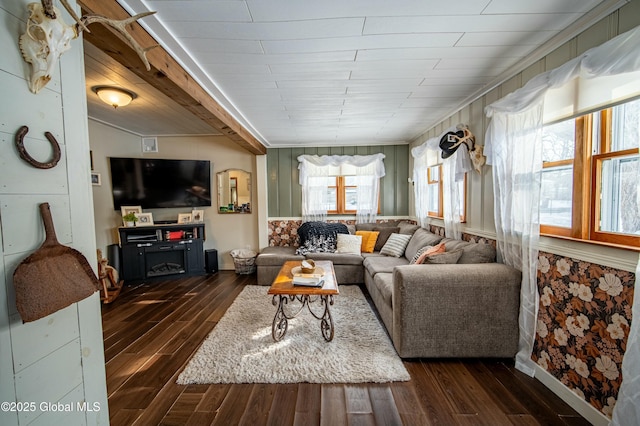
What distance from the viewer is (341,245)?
4086 millimetres

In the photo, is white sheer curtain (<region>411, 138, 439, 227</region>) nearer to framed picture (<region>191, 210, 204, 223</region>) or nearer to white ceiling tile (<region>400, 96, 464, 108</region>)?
white ceiling tile (<region>400, 96, 464, 108</region>)

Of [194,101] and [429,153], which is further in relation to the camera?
[429,153]

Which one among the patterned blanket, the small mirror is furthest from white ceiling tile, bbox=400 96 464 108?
the small mirror

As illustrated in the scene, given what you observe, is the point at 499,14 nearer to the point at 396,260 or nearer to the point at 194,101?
the point at 194,101

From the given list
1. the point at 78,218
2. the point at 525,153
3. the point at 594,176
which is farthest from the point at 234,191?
the point at 594,176

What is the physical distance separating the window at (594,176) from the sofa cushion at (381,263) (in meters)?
1.63

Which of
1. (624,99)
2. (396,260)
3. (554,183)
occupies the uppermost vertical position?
(624,99)

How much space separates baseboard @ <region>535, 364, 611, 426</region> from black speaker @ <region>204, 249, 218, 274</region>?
4414 mm

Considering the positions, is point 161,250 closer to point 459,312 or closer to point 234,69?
point 234,69

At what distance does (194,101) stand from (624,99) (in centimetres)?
287

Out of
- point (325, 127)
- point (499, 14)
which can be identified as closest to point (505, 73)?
point (499, 14)

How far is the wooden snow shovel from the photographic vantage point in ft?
2.62

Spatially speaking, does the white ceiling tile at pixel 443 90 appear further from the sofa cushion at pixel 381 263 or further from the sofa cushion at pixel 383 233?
the sofa cushion at pixel 383 233

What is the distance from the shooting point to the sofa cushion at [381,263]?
10.3ft
